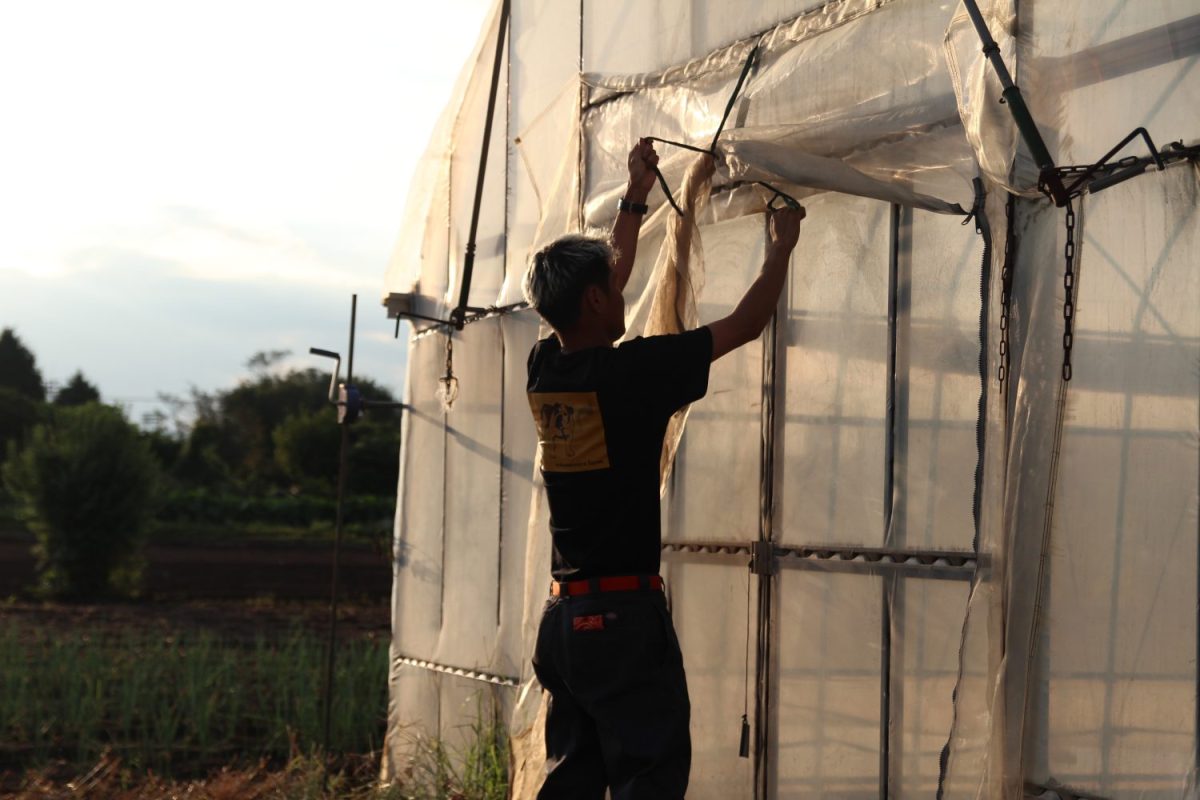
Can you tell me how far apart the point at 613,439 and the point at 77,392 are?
1703 inches

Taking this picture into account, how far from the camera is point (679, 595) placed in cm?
436

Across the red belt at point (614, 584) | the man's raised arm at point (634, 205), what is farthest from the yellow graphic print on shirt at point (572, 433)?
the man's raised arm at point (634, 205)

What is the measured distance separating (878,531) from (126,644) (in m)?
9.58

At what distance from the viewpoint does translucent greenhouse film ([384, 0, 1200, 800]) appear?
278 cm

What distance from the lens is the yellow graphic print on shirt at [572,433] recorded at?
3.17 m

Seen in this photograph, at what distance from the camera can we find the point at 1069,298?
286 cm

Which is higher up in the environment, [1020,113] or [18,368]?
[18,368]

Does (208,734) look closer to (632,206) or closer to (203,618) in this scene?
(632,206)

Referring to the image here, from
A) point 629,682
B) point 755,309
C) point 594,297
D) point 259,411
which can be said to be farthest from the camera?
point 259,411

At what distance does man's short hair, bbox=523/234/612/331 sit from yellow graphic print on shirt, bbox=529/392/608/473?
20 centimetres

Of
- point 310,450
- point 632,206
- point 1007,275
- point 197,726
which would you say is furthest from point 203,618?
point 310,450

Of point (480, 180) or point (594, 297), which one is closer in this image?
point (594, 297)

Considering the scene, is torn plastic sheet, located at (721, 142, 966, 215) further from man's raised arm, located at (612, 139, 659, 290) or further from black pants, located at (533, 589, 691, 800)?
black pants, located at (533, 589, 691, 800)

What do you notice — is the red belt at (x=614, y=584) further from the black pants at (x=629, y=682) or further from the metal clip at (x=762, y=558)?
the metal clip at (x=762, y=558)
